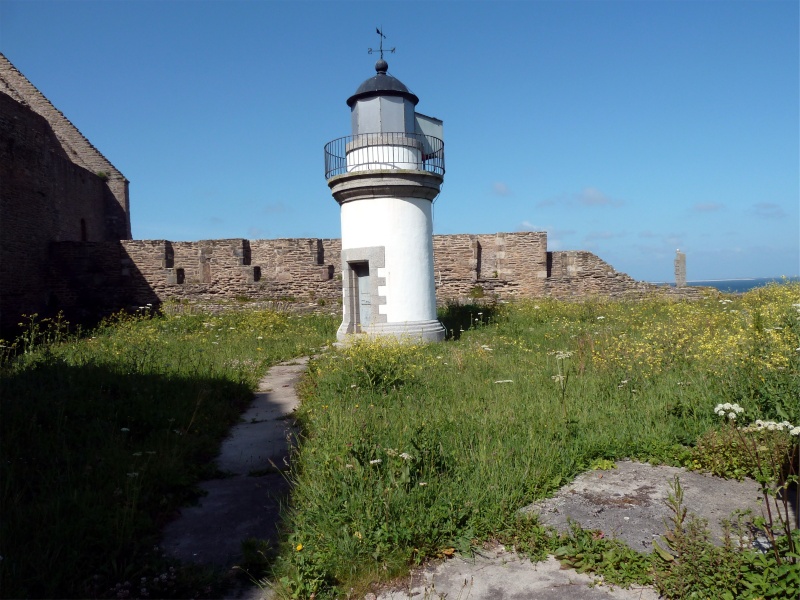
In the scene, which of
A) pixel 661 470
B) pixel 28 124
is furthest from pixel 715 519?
pixel 28 124

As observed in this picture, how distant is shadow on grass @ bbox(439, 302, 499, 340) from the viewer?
1229 centimetres

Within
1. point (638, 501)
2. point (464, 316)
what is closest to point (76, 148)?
point (464, 316)

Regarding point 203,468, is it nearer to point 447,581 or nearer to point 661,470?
point 447,581

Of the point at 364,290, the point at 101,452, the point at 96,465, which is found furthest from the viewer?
the point at 364,290

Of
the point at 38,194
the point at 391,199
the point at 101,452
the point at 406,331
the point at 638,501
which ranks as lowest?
the point at 638,501

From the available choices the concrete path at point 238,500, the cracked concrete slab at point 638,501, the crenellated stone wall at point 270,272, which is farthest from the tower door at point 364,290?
the cracked concrete slab at point 638,501

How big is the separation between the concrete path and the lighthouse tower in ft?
13.1

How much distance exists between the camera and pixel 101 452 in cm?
497

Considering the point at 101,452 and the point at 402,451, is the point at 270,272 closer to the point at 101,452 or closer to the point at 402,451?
the point at 101,452

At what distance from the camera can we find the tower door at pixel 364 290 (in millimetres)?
10711

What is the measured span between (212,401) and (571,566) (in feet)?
16.1

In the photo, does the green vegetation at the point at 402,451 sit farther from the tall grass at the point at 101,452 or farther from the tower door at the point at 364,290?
the tower door at the point at 364,290

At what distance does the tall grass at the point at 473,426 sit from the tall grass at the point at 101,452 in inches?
39.0

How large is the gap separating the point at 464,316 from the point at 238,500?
392 inches
